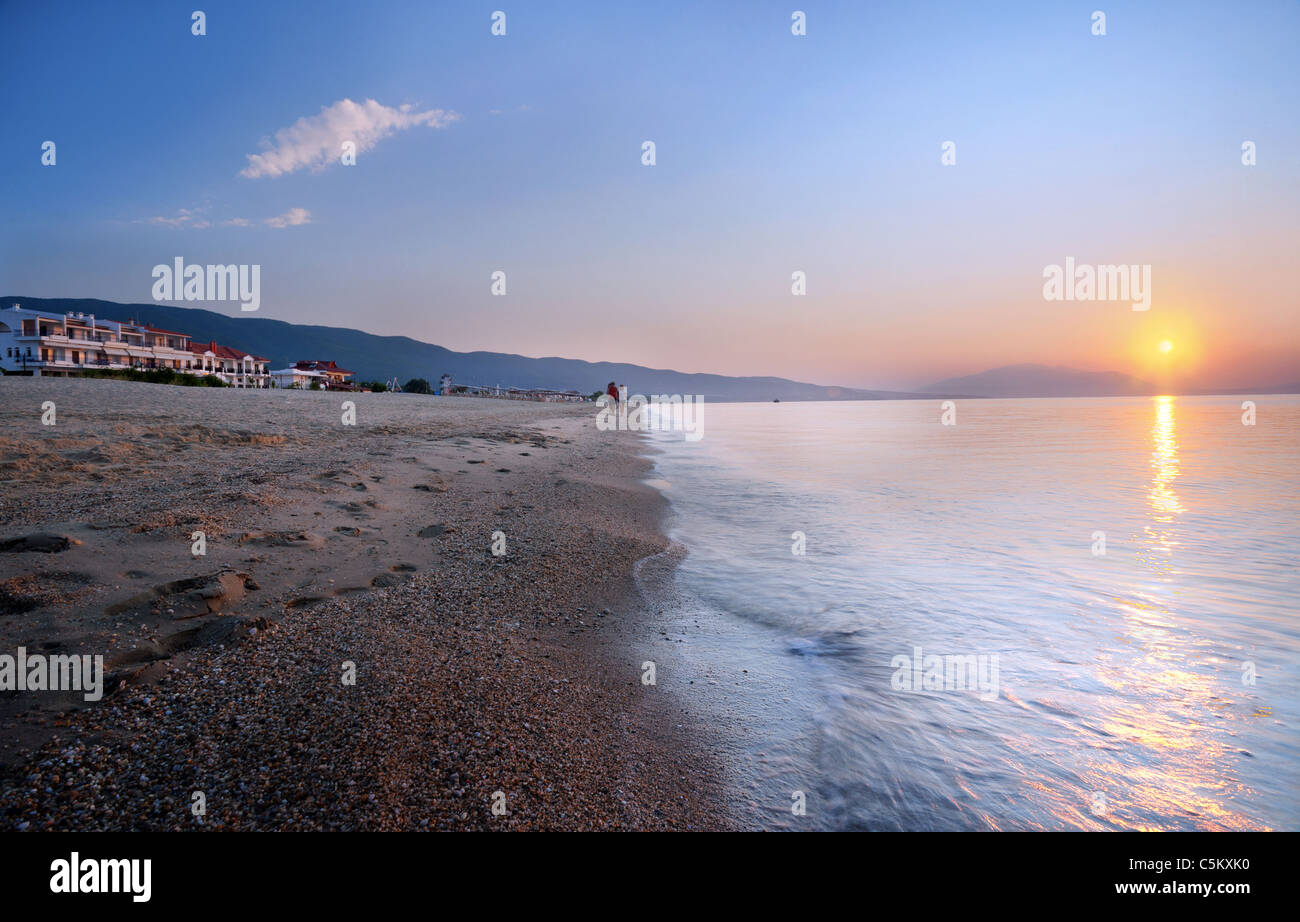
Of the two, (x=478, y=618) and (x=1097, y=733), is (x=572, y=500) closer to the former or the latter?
(x=478, y=618)

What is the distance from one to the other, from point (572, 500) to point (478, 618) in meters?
4.92

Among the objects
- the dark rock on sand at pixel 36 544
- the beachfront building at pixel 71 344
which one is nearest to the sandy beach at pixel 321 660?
the dark rock on sand at pixel 36 544

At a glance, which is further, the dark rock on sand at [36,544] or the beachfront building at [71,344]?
the beachfront building at [71,344]

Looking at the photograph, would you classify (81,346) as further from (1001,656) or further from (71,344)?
(1001,656)

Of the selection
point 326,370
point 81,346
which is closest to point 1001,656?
point 81,346

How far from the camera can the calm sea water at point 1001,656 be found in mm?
3072

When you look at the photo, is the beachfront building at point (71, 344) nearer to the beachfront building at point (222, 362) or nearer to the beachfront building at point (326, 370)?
the beachfront building at point (222, 362)

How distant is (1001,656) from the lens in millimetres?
4773

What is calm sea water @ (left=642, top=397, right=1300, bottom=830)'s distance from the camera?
3072mm

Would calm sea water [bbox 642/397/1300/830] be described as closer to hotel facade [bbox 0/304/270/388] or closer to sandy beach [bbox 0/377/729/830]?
sandy beach [bbox 0/377/729/830]

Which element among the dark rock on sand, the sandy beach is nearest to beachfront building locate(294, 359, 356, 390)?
the sandy beach

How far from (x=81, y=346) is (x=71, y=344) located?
1.31 m
